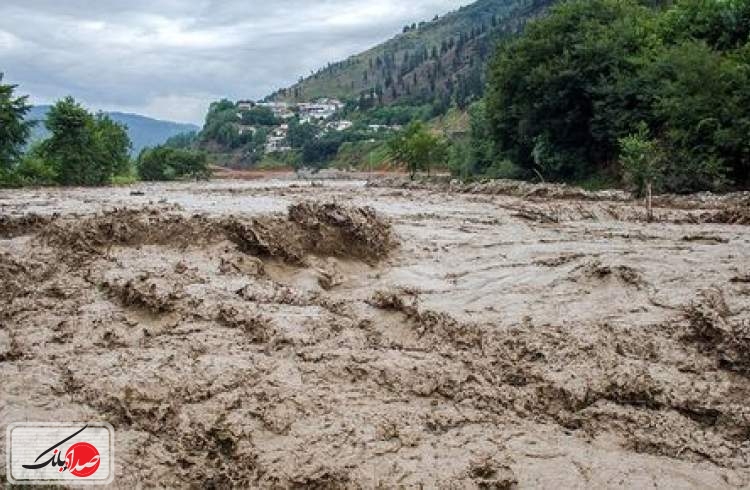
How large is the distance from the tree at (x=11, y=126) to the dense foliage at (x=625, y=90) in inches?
867

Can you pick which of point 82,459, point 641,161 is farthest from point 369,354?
point 641,161

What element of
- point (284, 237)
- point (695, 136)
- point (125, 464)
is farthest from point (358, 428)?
point (695, 136)

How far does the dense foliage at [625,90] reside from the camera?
927 inches

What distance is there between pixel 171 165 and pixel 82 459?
55.7 metres

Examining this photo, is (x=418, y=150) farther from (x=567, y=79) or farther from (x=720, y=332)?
(x=720, y=332)

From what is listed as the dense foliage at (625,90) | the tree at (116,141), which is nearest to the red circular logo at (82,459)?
the dense foliage at (625,90)

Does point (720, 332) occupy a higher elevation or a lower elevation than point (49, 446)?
higher

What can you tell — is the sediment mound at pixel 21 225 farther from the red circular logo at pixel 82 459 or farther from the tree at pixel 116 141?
the tree at pixel 116 141

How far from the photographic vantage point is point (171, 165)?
58.0 metres

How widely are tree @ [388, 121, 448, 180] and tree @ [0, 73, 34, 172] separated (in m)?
22.9

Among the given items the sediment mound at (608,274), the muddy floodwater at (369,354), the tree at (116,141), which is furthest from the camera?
the tree at (116,141)

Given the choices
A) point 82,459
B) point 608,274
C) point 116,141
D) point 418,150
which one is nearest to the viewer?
point 82,459

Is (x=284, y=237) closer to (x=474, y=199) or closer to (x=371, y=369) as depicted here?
(x=371, y=369)

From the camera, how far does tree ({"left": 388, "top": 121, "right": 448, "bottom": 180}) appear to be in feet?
162
